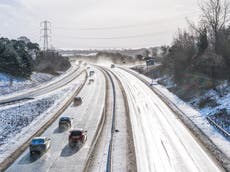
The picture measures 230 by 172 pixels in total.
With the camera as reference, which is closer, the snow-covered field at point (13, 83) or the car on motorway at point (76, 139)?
the car on motorway at point (76, 139)

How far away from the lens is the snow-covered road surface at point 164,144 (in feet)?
96.0

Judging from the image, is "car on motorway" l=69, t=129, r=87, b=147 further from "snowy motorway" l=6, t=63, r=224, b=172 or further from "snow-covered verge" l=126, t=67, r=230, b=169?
"snow-covered verge" l=126, t=67, r=230, b=169

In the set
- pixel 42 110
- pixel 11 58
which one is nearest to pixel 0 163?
pixel 42 110

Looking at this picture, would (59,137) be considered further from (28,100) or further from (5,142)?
(28,100)

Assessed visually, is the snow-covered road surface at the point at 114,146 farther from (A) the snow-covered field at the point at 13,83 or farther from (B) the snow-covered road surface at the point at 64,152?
(A) the snow-covered field at the point at 13,83

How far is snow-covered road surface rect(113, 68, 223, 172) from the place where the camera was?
29266 millimetres

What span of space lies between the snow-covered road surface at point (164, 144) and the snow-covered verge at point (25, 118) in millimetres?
12454

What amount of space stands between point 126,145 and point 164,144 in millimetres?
3746

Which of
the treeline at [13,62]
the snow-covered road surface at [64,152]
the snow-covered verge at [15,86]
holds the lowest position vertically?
the snow-covered road surface at [64,152]

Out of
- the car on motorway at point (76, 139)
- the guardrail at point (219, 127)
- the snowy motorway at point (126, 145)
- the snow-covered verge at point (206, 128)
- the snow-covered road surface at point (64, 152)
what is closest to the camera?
the snowy motorway at point (126, 145)

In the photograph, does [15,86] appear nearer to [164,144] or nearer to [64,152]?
[64,152]

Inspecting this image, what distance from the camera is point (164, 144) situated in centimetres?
3538

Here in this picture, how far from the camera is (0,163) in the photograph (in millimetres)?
32500

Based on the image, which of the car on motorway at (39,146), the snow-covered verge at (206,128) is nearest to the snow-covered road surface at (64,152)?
the car on motorway at (39,146)
